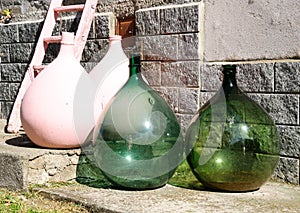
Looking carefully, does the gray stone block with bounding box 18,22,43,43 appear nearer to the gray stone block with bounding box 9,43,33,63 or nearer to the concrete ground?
the gray stone block with bounding box 9,43,33,63

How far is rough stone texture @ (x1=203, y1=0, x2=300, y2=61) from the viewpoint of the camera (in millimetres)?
2453

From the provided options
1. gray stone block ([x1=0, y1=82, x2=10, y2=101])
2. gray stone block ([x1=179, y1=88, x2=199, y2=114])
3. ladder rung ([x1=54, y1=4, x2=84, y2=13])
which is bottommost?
gray stone block ([x1=0, y1=82, x2=10, y2=101])

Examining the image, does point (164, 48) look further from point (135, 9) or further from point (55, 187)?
point (55, 187)

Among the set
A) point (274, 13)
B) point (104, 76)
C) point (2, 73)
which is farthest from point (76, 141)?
point (2, 73)

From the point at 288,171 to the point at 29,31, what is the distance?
2275 mm

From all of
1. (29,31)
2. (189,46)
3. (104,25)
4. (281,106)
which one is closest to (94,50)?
(104,25)

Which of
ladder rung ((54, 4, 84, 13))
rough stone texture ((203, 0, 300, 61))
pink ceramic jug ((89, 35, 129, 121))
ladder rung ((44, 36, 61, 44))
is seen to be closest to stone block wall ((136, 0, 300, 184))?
rough stone texture ((203, 0, 300, 61))

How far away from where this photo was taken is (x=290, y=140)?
8.04 ft

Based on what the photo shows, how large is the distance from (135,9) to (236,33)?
0.77 meters

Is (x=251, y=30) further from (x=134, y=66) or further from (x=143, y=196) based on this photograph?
(x=143, y=196)

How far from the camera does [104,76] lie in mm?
2857

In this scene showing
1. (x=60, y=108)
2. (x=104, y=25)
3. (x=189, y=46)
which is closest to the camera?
(x=60, y=108)

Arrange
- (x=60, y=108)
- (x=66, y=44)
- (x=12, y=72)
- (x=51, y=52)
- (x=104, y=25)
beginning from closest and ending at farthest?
(x=60, y=108), (x=66, y=44), (x=104, y=25), (x=51, y=52), (x=12, y=72)

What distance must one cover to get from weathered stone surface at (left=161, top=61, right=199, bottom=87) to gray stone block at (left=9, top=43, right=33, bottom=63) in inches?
51.6
